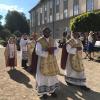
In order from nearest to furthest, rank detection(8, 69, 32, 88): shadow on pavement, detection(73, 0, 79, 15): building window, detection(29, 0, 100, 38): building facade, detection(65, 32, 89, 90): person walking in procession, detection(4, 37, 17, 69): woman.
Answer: detection(65, 32, 89, 90): person walking in procession → detection(8, 69, 32, 88): shadow on pavement → detection(4, 37, 17, 69): woman → detection(29, 0, 100, 38): building facade → detection(73, 0, 79, 15): building window

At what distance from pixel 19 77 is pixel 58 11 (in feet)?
143

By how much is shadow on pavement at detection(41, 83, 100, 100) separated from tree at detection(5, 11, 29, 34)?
259ft

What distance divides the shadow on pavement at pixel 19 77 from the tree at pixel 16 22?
7383 cm

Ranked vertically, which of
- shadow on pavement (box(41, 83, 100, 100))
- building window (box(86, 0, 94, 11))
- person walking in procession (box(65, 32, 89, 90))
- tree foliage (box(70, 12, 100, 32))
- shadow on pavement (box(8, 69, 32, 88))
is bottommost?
shadow on pavement (box(41, 83, 100, 100))

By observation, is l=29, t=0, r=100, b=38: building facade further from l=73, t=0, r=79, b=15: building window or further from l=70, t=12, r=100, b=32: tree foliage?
l=70, t=12, r=100, b=32: tree foliage

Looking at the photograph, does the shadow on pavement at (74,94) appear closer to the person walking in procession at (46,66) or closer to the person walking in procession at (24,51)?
the person walking in procession at (46,66)

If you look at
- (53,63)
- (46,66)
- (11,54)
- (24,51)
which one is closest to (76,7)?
(24,51)

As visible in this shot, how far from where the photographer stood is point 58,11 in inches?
2291

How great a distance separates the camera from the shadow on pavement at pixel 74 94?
10.9 metres

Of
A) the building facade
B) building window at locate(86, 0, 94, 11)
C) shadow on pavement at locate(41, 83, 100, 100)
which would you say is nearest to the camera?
shadow on pavement at locate(41, 83, 100, 100)

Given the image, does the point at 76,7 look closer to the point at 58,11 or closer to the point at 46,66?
the point at 58,11

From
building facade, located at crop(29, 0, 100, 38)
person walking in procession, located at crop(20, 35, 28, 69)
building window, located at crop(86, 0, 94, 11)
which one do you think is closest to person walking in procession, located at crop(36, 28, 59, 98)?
person walking in procession, located at crop(20, 35, 28, 69)

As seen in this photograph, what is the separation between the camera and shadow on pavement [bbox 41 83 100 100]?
1090 cm

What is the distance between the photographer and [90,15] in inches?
1272
